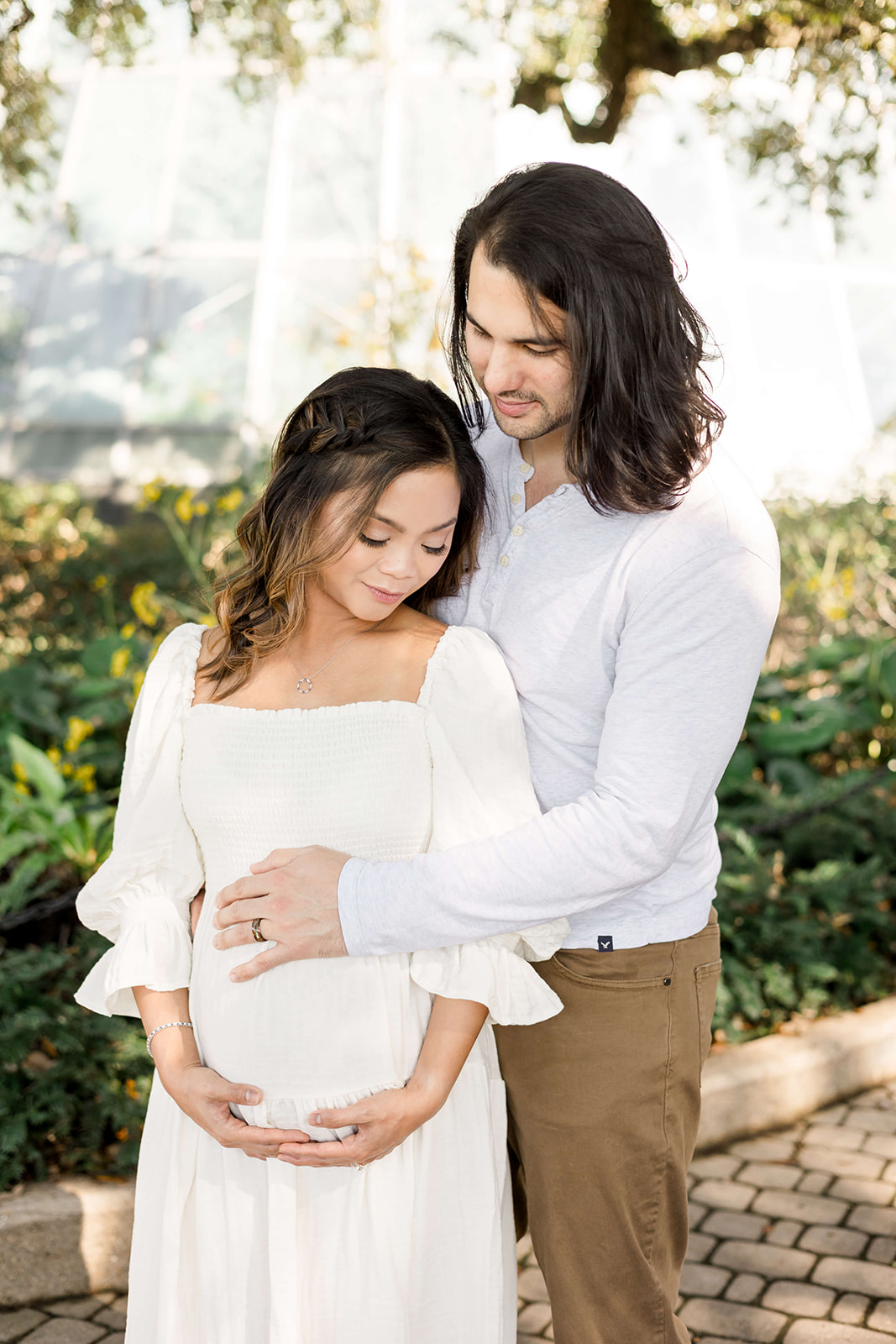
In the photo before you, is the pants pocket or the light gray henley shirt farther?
the pants pocket

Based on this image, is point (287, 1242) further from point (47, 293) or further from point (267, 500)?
point (47, 293)

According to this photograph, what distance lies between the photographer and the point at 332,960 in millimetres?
1693

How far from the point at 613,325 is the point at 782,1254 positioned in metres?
2.35

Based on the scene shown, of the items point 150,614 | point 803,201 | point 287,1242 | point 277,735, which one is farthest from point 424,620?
point 803,201

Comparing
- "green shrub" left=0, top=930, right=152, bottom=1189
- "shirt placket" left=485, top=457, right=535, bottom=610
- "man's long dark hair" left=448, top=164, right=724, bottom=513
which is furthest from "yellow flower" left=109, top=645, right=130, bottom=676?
"man's long dark hair" left=448, top=164, right=724, bottom=513

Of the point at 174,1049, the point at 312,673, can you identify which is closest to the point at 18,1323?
the point at 174,1049

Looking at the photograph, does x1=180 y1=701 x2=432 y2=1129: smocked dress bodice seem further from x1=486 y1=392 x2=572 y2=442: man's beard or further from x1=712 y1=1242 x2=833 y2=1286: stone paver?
x1=712 y1=1242 x2=833 y2=1286: stone paver

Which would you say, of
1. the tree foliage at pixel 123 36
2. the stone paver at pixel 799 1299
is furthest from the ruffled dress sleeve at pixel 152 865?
the tree foliage at pixel 123 36

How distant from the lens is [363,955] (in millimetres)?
1644

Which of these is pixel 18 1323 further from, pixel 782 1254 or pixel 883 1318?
pixel 883 1318

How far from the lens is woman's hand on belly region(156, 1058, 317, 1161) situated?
65.6 inches

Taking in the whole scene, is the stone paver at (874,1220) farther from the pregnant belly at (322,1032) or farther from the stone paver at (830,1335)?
the pregnant belly at (322,1032)

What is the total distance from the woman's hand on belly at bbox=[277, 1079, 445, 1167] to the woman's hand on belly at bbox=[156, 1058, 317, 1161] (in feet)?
0.06

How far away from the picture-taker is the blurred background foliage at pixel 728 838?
301 centimetres
